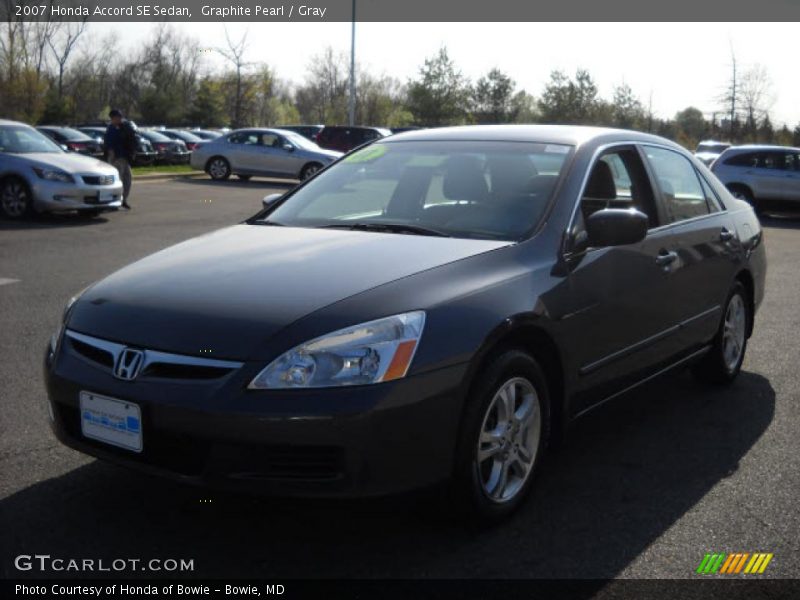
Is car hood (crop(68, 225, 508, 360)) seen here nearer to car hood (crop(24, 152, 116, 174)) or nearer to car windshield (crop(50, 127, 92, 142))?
car hood (crop(24, 152, 116, 174))

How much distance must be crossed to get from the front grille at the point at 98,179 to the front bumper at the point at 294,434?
39.6ft

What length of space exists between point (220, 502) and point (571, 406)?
1.50 meters

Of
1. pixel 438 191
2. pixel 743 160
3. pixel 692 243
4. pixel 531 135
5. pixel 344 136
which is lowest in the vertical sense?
pixel 692 243

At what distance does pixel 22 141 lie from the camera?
15.0m

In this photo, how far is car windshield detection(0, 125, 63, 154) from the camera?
1473 cm

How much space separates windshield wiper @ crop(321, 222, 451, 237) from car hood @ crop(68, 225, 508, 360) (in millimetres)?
79

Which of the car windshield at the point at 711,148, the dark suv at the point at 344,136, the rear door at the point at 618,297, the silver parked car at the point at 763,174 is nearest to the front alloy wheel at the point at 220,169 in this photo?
the dark suv at the point at 344,136

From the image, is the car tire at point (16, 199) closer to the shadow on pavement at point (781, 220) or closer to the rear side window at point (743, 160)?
the shadow on pavement at point (781, 220)

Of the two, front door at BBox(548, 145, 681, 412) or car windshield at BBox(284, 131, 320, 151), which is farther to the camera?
car windshield at BBox(284, 131, 320, 151)

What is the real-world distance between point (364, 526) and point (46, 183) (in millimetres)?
12183

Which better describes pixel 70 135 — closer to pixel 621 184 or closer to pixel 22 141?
pixel 22 141

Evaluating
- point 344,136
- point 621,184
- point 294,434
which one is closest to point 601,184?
A: point 621,184

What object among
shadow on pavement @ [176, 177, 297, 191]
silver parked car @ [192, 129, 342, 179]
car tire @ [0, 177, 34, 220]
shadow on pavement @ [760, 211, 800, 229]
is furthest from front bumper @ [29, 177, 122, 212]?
shadow on pavement @ [760, 211, 800, 229]

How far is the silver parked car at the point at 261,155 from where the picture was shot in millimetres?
25781
